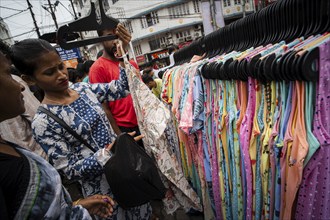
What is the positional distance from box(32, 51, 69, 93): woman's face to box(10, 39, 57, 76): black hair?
0.02m

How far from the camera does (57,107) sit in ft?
3.37

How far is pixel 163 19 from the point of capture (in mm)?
21672

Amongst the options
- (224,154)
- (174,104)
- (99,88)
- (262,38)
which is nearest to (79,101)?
(99,88)

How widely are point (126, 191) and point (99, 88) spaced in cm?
69

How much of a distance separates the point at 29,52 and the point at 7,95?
1.52ft

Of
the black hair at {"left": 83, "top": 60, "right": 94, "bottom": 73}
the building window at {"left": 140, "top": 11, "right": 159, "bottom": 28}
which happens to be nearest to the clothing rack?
the black hair at {"left": 83, "top": 60, "right": 94, "bottom": 73}

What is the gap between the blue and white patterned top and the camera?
3.17ft

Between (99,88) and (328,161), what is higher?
(99,88)

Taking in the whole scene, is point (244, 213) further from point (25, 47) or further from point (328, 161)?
point (25, 47)

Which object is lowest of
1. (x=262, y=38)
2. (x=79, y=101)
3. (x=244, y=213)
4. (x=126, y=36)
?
(x=244, y=213)

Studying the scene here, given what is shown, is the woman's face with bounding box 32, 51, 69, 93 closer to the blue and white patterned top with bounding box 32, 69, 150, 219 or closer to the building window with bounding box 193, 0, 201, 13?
the blue and white patterned top with bounding box 32, 69, 150, 219

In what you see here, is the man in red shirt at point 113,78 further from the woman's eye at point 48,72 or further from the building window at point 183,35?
the building window at point 183,35

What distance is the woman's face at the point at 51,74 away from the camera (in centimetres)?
95

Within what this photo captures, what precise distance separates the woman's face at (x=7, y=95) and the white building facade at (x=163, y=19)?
20.4 metres
